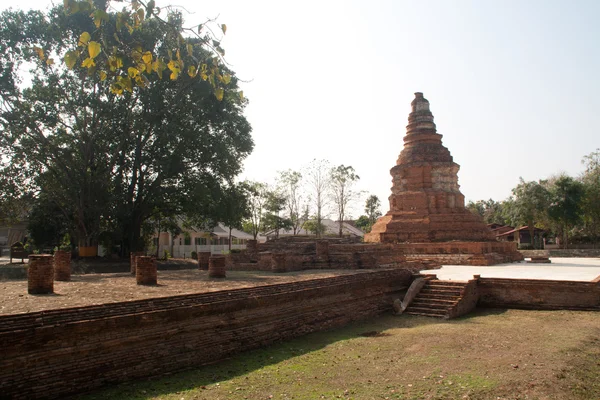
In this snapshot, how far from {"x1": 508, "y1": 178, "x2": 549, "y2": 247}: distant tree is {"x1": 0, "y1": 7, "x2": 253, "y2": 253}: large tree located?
2626 cm

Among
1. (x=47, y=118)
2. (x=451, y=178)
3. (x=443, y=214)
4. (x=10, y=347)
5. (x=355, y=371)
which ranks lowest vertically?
(x=355, y=371)

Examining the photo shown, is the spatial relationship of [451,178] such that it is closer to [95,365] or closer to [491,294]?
[491,294]

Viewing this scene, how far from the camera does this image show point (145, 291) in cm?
920

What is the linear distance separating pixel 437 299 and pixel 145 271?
7681mm

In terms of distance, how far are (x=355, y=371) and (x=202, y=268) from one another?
9482 mm

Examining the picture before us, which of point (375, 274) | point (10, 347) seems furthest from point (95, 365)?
point (375, 274)

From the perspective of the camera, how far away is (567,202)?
36125 mm

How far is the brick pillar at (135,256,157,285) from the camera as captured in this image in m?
10.6

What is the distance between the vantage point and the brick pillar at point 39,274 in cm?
877

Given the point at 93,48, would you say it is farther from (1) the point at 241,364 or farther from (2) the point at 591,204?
(2) the point at 591,204

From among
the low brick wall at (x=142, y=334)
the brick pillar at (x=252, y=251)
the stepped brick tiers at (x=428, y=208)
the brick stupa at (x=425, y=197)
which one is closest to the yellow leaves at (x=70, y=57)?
the low brick wall at (x=142, y=334)

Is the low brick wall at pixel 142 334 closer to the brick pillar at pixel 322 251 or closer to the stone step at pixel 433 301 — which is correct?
the stone step at pixel 433 301

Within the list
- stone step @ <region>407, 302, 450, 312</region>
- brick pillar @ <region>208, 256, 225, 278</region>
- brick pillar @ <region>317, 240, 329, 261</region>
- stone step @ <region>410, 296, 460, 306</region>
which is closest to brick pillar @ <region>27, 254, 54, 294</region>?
brick pillar @ <region>208, 256, 225, 278</region>

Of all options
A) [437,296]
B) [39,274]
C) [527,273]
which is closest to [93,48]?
[39,274]
